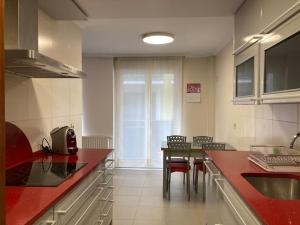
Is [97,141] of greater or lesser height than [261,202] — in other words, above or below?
below

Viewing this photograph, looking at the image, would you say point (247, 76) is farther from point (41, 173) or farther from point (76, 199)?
point (41, 173)

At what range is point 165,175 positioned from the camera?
4141 mm

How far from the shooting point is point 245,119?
3535 millimetres

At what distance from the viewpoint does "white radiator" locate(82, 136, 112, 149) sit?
19.0 ft

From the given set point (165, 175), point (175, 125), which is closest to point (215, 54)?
point (175, 125)

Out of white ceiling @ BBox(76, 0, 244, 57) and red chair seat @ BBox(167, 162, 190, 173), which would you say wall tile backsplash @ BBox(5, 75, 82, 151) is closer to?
white ceiling @ BBox(76, 0, 244, 57)

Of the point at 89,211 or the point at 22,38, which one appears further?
the point at 89,211

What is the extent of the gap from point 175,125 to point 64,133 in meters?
3.48

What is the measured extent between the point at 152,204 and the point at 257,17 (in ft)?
9.10

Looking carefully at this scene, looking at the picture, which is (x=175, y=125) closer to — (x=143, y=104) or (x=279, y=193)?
(x=143, y=104)

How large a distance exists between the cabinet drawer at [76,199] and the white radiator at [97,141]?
3468mm

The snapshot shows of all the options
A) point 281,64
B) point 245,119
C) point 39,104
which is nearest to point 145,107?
point 245,119

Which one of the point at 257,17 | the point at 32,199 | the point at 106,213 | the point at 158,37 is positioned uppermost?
Answer: the point at 158,37

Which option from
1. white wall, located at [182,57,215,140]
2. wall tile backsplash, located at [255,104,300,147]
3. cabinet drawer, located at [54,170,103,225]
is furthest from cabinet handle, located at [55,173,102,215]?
white wall, located at [182,57,215,140]
